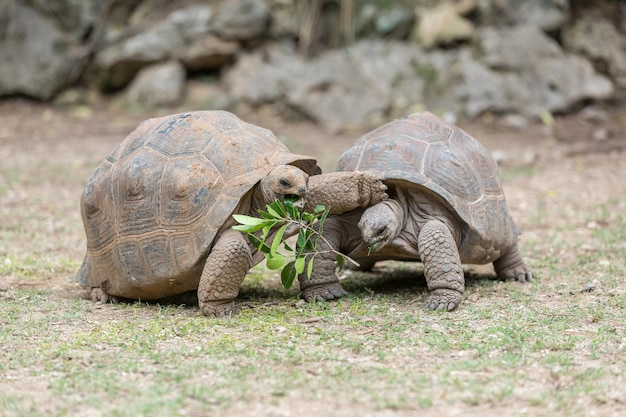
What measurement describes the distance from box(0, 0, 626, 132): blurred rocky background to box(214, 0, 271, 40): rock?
0.02 m

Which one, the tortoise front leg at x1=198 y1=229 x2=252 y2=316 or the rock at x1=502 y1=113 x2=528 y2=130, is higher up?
the rock at x1=502 y1=113 x2=528 y2=130

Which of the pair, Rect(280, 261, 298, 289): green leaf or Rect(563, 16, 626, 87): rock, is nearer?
Rect(280, 261, 298, 289): green leaf

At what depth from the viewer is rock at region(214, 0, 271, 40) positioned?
11383 millimetres

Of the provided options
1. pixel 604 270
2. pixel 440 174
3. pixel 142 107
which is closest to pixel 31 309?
pixel 440 174

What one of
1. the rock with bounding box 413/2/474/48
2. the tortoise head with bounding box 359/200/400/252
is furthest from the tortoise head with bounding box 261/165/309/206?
the rock with bounding box 413/2/474/48

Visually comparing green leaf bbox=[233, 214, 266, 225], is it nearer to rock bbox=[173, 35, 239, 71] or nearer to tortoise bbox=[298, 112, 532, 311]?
tortoise bbox=[298, 112, 532, 311]

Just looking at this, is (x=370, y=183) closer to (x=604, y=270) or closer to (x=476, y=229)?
(x=476, y=229)

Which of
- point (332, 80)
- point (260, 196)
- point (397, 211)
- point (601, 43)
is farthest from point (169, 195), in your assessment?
point (601, 43)

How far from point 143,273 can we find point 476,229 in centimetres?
172

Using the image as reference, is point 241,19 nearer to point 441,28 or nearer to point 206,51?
point 206,51

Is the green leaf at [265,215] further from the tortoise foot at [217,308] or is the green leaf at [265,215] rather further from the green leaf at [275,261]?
the tortoise foot at [217,308]

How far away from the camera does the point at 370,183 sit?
4309 mm

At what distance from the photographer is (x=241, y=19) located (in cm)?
1139

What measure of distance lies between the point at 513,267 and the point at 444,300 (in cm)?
97
